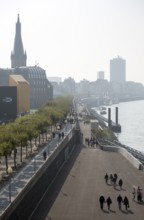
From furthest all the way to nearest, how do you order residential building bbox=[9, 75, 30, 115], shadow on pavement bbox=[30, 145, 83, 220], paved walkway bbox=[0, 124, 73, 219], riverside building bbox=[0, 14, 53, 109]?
riverside building bbox=[0, 14, 53, 109]
residential building bbox=[9, 75, 30, 115]
shadow on pavement bbox=[30, 145, 83, 220]
paved walkway bbox=[0, 124, 73, 219]

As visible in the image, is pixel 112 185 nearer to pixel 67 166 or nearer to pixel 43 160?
pixel 43 160

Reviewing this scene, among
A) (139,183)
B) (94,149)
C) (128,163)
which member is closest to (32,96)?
(94,149)

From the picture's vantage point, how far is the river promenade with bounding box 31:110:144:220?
74.1 feet

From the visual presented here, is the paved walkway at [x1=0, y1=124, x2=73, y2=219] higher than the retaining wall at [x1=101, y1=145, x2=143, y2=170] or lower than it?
higher

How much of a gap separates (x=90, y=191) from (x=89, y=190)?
0.29 meters

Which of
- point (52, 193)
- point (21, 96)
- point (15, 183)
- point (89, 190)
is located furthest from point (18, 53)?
point (15, 183)

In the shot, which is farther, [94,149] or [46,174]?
[94,149]

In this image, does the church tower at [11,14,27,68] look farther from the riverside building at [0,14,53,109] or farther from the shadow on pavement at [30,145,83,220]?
the shadow on pavement at [30,145,83,220]

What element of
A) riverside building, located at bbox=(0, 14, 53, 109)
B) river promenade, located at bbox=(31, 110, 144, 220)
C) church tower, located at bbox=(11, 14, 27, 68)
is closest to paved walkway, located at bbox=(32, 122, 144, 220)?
river promenade, located at bbox=(31, 110, 144, 220)

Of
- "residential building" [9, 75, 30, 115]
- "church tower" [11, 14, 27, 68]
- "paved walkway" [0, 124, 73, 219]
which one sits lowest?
"paved walkway" [0, 124, 73, 219]

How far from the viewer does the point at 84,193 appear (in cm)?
2705

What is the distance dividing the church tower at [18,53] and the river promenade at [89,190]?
9947 cm

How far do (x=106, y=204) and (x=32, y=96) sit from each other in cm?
10675

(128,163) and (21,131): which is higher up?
(21,131)
